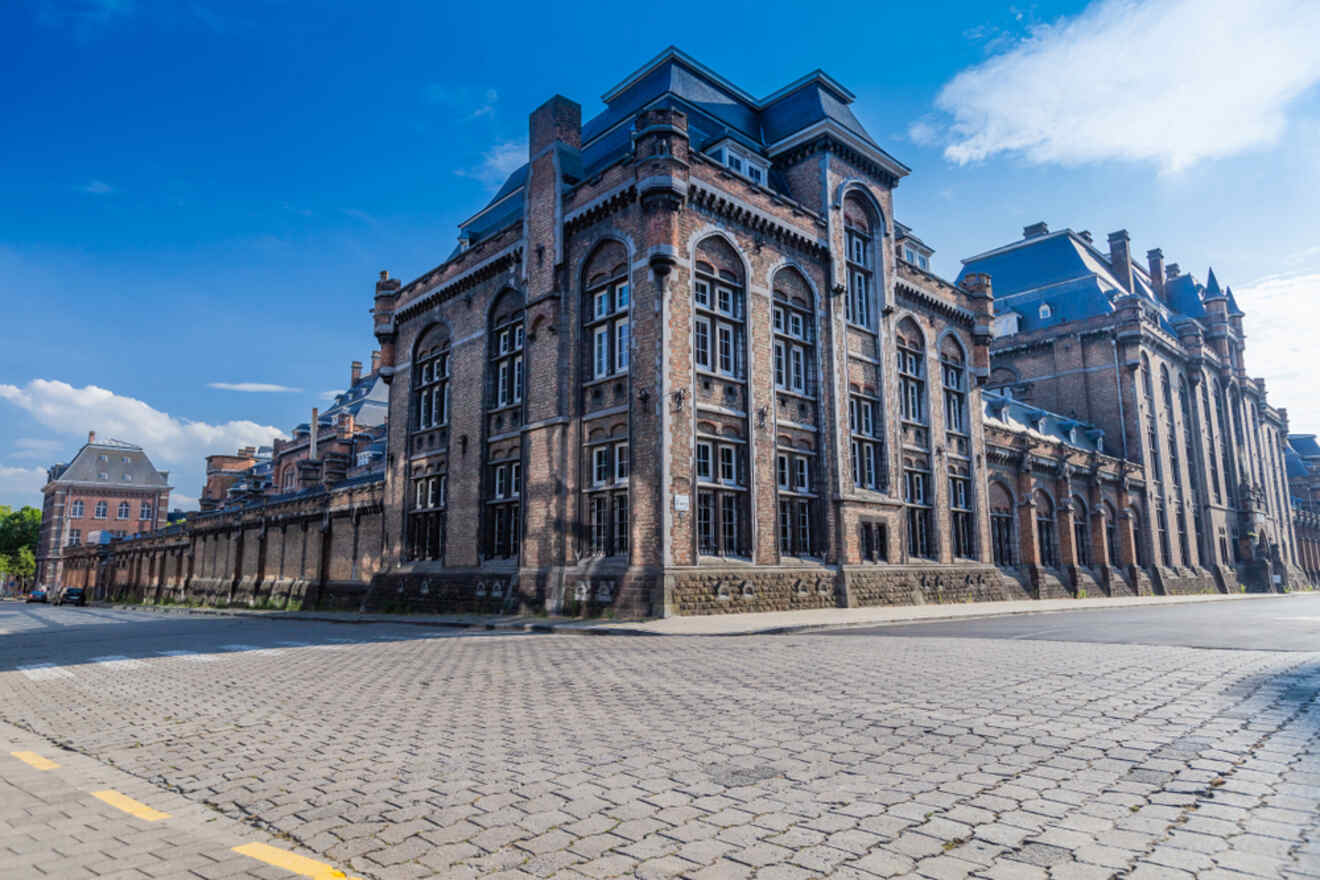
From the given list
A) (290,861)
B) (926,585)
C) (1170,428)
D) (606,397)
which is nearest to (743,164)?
(606,397)

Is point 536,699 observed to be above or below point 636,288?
below

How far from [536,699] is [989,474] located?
30208 millimetres

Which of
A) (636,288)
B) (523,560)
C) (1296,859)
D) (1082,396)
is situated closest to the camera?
(1296,859)

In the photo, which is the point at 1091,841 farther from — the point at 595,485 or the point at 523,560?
the point at 523,560

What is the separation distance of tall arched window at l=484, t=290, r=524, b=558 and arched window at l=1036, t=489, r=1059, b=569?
2483 cm

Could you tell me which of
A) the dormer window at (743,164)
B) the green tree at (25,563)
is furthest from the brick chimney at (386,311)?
the green tree at (25,563)

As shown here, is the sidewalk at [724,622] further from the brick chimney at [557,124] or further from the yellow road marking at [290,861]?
the brick chimney at [557,124]

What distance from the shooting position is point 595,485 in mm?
21578

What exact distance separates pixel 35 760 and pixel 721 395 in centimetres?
1759

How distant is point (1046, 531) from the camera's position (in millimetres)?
36562

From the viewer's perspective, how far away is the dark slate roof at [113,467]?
291ft

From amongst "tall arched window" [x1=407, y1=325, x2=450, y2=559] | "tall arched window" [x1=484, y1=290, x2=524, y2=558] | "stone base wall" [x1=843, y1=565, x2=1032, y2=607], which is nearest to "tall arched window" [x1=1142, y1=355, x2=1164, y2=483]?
"stone base wall" [x1=843, y1=565, x2=1032, y2=607]

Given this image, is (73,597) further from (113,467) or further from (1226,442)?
(1226,442)

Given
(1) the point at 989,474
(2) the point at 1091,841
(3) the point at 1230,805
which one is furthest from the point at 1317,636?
(1) the point at 989,474
